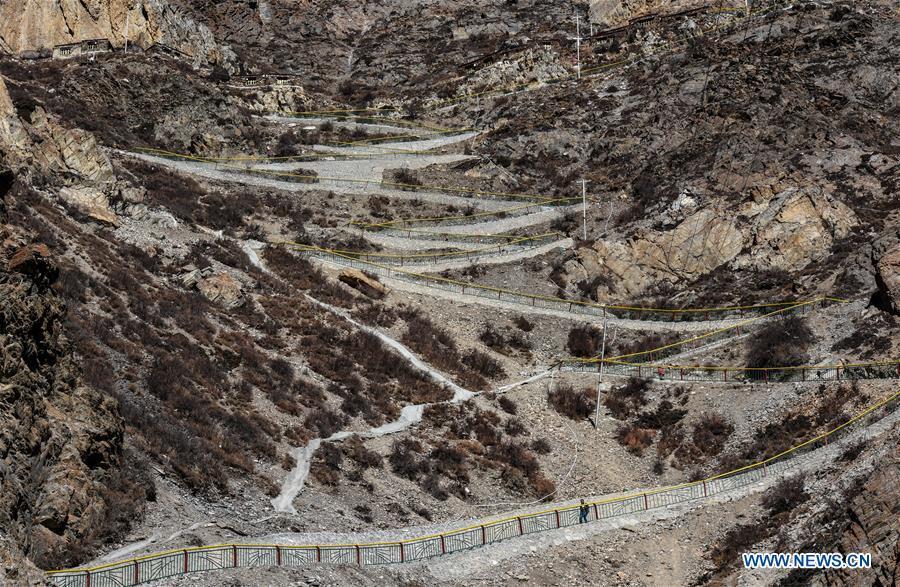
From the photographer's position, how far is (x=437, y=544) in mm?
23188

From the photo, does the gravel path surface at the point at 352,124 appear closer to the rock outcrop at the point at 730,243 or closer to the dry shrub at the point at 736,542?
the rock outcrop at the point at 730,243

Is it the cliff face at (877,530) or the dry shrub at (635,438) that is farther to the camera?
the dry shrub at (635,438)

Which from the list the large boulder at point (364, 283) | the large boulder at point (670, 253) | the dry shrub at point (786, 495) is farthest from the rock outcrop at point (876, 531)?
the large boulder at point (364, 283)

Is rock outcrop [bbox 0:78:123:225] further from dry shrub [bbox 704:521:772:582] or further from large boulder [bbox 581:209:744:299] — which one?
dry shrub [bbox 704:521:772:582]

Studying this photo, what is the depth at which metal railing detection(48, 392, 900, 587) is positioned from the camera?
16.8 m

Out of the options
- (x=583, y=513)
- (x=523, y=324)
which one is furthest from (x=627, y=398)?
(x=583, y=513)

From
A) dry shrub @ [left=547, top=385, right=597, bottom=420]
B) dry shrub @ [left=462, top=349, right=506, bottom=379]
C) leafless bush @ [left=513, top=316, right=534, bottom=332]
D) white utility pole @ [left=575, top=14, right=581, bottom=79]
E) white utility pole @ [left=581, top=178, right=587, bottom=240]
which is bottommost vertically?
dry shrub @ [left=547, top=385, right=597, bottom=420]

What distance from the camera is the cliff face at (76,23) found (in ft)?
225

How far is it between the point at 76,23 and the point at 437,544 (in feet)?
208

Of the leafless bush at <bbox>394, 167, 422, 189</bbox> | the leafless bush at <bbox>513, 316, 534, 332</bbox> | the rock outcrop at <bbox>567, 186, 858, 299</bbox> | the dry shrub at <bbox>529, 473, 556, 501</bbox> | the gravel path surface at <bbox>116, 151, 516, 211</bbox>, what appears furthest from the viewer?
the leafless bush at <bbox>394, 167, 422, 189</bbox>

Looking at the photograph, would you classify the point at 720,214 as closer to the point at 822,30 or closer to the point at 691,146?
the point at 691,146

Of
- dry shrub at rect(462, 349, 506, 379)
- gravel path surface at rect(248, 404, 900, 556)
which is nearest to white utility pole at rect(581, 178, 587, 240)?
dry shrub at rect(462, 349, 506, 379)

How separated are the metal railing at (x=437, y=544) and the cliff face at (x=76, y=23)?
6090 centimetres

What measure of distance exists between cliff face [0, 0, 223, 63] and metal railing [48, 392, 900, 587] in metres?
60.9
